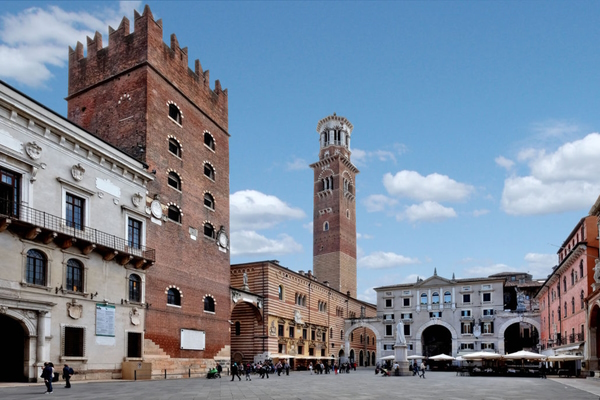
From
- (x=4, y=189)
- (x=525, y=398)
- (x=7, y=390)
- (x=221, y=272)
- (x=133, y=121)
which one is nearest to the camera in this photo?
(x=525, y=398)

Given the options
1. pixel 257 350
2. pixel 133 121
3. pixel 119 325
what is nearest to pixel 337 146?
pixel 257 350

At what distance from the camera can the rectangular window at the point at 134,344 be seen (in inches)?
1242

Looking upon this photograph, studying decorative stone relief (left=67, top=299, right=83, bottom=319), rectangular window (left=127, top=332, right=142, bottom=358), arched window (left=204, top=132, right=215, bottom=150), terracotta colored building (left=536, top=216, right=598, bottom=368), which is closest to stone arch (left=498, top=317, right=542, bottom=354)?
terracotta colored building (left=536, top=216, right=598, bottom=368)

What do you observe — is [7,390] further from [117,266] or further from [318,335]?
[318,335]

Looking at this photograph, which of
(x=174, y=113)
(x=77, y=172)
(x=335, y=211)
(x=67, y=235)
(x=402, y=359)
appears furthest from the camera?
(x=335, y=211)

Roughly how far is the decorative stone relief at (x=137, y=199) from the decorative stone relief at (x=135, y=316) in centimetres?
599

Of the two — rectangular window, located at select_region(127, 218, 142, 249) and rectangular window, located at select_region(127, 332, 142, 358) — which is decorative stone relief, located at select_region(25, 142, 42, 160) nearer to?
rectangular window, located at select_region(127, 218, 142, 249)

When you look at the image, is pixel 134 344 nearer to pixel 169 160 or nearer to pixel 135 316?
pixel 135 316

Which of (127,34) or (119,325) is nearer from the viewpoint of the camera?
(119,325)

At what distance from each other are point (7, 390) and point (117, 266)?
10.1 m

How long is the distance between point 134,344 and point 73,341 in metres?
4.86

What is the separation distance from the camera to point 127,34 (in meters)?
37.8

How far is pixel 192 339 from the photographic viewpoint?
3753 cm

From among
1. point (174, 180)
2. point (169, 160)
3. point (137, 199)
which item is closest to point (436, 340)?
point (174, 180)
